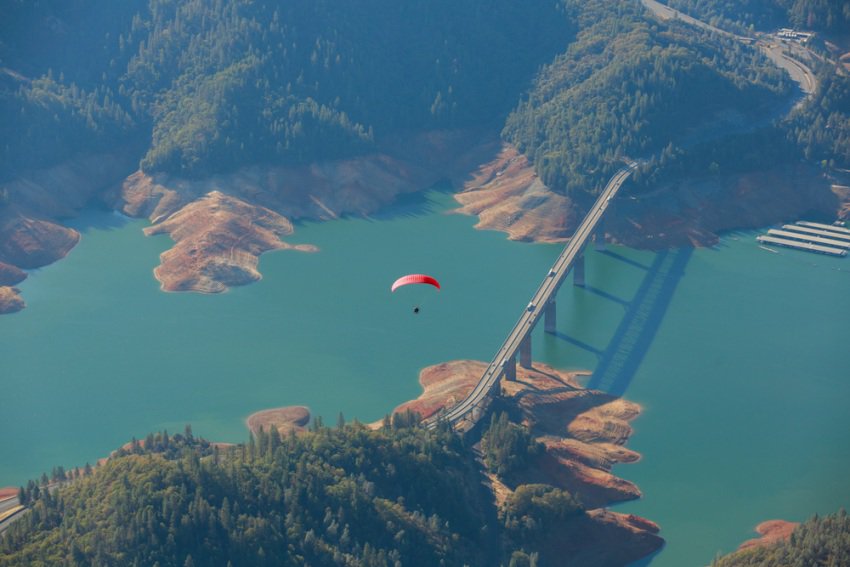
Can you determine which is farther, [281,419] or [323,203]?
[323,203]

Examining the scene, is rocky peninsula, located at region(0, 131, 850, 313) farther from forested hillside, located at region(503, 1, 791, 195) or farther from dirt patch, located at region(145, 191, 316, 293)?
forested hillside, located at region(503, 1, 791, 195)

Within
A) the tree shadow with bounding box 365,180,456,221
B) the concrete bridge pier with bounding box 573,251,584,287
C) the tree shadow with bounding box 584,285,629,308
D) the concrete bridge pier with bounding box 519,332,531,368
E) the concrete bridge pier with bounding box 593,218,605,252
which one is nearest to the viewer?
the concrete bridge pier with bounding box 519,332,531,368

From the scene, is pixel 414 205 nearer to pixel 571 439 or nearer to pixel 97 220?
pixel 97 220

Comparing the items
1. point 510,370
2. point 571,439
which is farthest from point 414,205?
point 571,439

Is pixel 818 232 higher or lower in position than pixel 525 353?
higher

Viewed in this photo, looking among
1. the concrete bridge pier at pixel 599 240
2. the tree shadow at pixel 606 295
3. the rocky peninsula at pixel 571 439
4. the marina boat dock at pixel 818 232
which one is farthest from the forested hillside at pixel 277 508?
the marina boat dock at pixel 818 232

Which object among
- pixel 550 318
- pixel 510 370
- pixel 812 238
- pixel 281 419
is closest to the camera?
pixel 281 419

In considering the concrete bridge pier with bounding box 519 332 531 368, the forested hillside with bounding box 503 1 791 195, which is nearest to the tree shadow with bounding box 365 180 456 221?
the forested hillside with bounding box 503 1 791 195
